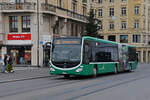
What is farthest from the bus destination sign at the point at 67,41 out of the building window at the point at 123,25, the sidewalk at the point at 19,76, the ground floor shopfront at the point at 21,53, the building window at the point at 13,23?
the building window at the point at 123,25

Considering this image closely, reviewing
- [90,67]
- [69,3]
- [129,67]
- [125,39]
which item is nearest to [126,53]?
[129,67]

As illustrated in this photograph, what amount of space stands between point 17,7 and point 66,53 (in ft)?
56.3

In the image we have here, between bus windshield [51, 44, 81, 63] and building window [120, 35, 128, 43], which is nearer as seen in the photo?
bus windshield [51, 44, 81, 63]

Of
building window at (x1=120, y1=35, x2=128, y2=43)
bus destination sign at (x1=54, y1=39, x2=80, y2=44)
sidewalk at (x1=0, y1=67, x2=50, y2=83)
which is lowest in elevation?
sidewalk at (x1=0, y1=67, x2=50, y2=83)

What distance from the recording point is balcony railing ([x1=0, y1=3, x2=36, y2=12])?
1411 inches

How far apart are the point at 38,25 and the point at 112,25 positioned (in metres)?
38.0

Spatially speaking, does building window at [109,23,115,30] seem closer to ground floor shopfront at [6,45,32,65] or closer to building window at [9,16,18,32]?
ground floor shopfront at [6,45,32,65]

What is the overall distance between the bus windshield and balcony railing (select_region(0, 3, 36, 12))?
51.8 feet

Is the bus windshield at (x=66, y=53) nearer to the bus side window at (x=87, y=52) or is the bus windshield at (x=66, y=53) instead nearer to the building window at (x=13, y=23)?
the bus side window at (x=87, y=52)

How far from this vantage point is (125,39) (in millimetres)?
70312

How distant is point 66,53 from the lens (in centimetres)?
Answer: 2077

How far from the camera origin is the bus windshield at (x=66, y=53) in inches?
811

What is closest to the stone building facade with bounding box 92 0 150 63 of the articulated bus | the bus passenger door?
the bus passenger door

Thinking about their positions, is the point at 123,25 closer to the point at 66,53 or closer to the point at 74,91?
the point at 66,53
